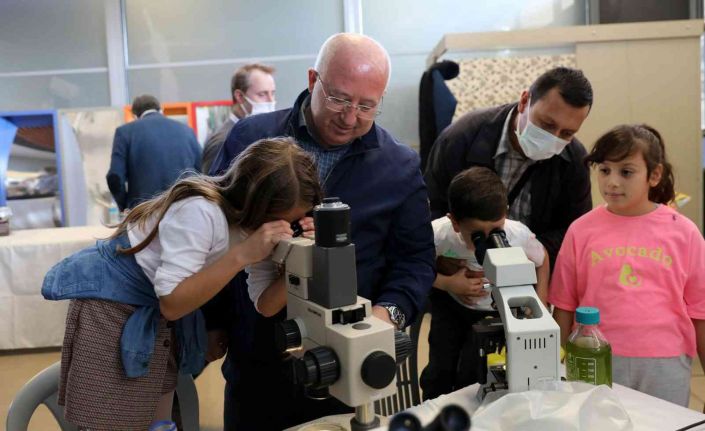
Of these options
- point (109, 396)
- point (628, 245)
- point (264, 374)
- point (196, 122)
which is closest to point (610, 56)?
point (628, 245)

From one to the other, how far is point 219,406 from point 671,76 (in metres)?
3.46

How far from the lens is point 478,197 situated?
5.28 ft

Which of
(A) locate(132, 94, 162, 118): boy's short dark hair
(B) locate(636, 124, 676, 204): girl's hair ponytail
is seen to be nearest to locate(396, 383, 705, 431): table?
(B) locate(636, 124, 676, 204): girl's hair ponytail

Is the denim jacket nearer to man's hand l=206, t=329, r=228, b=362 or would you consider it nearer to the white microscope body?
man's hand l=206, t=329, r=228, b=362

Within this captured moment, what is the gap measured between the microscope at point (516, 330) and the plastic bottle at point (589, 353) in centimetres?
19

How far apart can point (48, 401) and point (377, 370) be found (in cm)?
93

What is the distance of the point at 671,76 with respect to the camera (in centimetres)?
396

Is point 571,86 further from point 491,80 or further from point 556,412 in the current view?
point 491,80

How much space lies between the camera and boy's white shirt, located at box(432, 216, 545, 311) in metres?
1.72

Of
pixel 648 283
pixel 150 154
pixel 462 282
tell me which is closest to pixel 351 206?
pixel 462 282

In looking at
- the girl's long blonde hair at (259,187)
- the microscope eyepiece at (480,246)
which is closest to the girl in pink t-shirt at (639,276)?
the microscope eyepiece at (480,246)

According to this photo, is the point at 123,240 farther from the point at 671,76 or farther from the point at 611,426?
the point at 671,76

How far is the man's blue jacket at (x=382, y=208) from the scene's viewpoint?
4.58 ft

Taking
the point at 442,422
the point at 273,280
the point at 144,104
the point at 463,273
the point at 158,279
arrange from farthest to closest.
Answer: the point at 144,104, the point at 463,273, the point at 273,280, the point at 158,279, the point at 442,422
